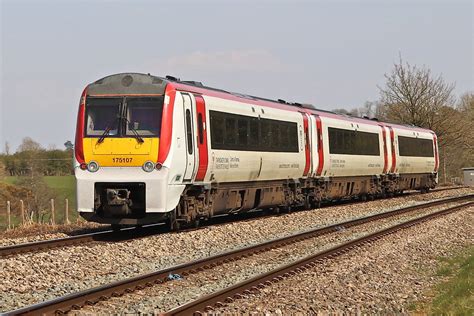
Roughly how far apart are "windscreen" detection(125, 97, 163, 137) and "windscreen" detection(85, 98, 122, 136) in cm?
25

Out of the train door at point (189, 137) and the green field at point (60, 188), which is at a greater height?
the train door at point (189, 137)

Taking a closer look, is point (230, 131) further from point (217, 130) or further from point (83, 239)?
point (83, 239)

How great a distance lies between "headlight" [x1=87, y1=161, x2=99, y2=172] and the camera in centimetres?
1423

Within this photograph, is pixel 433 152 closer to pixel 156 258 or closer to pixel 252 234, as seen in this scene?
pixel 252 234

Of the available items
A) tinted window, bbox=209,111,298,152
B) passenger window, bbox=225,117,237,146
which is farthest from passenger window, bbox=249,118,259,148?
passenger window, bbox=225,117,237,146

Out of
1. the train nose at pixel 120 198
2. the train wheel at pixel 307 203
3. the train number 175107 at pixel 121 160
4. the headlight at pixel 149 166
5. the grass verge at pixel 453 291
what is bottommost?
the grass verge at pixel 453 291

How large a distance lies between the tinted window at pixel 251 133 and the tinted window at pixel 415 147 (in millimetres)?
12539

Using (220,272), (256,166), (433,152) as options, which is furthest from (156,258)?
(433,152)

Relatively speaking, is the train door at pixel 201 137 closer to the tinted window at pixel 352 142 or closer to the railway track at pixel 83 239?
the railway track at pixel 83 239

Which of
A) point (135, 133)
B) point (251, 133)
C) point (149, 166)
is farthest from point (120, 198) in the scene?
point (251, 133)

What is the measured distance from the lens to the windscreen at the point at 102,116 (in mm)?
14406

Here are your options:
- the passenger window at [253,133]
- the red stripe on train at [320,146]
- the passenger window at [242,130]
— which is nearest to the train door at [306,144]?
the red stripe on train at [320,146]

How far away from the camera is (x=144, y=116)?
14391 mm

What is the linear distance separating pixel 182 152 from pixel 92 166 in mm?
1844
